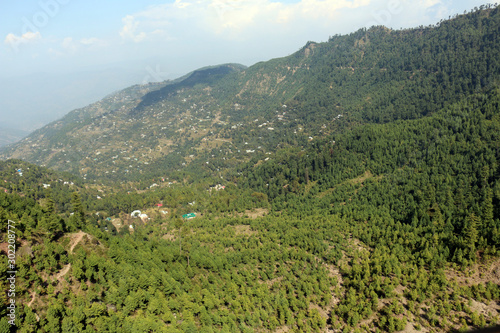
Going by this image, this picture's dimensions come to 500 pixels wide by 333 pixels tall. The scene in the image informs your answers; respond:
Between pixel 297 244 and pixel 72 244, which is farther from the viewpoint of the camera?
pixel 297 244

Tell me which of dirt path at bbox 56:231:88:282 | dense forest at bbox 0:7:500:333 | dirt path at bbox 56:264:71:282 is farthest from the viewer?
dense forest at bbox 0:7:500:333

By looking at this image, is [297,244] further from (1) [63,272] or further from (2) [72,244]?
(1) [63,272]

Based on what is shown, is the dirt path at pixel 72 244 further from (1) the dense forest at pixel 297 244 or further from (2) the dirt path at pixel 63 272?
(1) the dense forest at pixel 297 244

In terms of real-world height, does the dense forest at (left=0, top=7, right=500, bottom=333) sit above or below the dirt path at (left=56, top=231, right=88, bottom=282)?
below

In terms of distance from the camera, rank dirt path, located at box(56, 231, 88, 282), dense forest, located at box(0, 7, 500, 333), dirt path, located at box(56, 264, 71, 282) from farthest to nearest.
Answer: dense forest, located at box(0, 7, 500, 333), dirt path, located at box(56, 231, 88, 282), dirt path, located at box(56, 264, 71, 282)

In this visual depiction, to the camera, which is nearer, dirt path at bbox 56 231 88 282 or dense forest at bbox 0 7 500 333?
dirt path at bbox 56 231 88 282

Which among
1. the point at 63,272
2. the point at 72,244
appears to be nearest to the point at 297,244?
the point at 72,244

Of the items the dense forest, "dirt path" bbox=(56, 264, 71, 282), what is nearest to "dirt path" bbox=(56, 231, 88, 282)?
"dirt path" bbox=(56, 264, 71, 282)

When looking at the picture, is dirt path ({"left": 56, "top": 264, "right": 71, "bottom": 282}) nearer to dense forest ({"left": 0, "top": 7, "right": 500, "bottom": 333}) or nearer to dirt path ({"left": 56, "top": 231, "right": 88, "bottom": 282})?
dirt path ({"left": 56, "top": 231, "right": 88, "bottom": 282})

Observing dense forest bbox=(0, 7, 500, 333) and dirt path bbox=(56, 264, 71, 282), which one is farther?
dense forest bbox=(0, 7, 500, 333)

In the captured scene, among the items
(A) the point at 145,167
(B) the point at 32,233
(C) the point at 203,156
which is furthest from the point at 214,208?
(A) the point at 145,167
